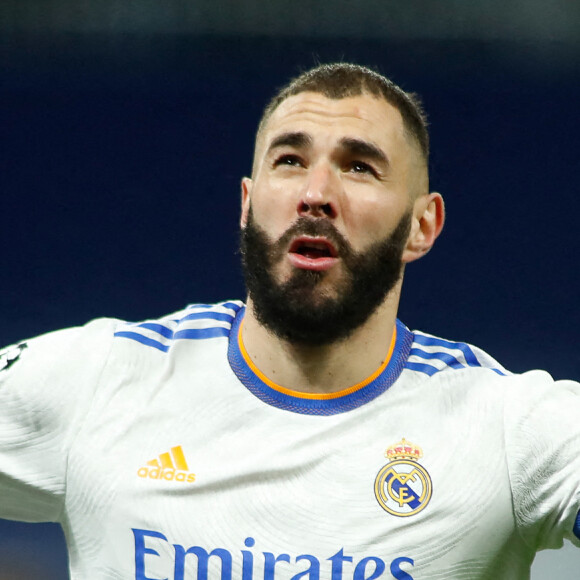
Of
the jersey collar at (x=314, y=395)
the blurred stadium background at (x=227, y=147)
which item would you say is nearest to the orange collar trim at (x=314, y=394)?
the jersey collar at (x=314, y=395)

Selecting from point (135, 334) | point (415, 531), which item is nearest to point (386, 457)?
point (415, 531)

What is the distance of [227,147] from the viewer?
3562mm

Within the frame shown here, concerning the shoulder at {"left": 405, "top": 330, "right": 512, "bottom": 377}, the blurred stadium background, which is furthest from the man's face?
the blurred stadium background

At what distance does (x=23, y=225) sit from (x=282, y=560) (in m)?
2.16

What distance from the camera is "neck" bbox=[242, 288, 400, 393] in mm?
1902

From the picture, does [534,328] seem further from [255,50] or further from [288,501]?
[288,501]

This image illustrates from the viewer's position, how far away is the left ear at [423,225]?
203 centimetres

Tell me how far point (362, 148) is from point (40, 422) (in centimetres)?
77

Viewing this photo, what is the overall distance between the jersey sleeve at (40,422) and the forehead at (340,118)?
59 cm

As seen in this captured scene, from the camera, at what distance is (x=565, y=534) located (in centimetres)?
174

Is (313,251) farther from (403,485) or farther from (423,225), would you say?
(403,485)

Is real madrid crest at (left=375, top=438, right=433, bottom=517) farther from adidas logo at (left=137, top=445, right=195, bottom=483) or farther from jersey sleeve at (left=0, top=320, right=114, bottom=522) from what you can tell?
jersey sleeve at (left=0, top=320, right=114, bottom=522)

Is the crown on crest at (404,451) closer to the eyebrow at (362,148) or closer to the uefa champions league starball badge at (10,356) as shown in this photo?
the eyebrow at (362,148)

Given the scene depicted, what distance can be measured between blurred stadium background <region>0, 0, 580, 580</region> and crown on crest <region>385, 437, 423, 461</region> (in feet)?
5.38
